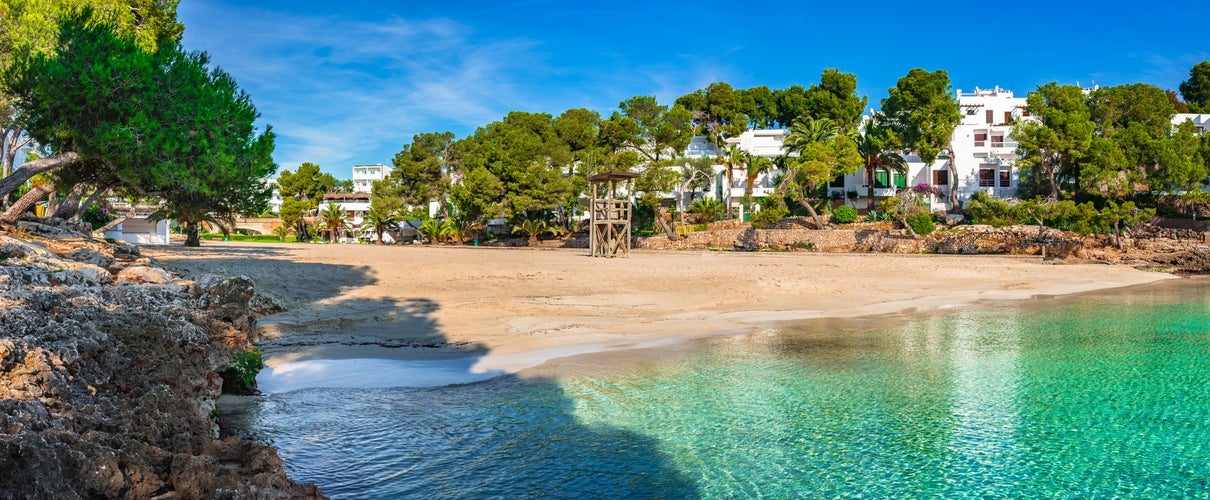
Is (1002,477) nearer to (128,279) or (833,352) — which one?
(833,352)

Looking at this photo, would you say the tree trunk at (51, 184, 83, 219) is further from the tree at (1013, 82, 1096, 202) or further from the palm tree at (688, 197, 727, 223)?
the tree at (1013, 82, 1096, 202)

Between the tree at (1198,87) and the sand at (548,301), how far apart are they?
59071 mm

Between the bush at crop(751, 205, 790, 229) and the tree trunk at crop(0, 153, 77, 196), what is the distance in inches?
1756

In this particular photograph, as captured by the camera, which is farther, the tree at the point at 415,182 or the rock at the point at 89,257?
the tree at the point at 415,182

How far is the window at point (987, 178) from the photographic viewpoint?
56.6m

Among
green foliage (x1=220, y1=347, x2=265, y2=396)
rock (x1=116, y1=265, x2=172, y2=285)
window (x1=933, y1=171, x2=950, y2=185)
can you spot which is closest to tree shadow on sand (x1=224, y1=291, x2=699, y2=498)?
green foliage (x1=220, y1=347, x2=265, y2=396)

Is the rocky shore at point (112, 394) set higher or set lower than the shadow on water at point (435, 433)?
higher

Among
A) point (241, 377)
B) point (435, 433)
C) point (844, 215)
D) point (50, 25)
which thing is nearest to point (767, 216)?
point (844, 215)

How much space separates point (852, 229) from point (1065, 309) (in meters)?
33.2

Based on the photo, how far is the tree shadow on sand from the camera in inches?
230

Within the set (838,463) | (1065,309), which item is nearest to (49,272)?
(838,463)

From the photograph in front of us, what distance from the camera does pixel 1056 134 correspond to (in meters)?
45.3

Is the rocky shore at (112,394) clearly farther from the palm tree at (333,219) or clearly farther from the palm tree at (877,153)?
the palm tree at (333,219)

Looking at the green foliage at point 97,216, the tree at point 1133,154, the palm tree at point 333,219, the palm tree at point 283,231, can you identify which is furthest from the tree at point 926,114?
the palm tree at point 283,231
